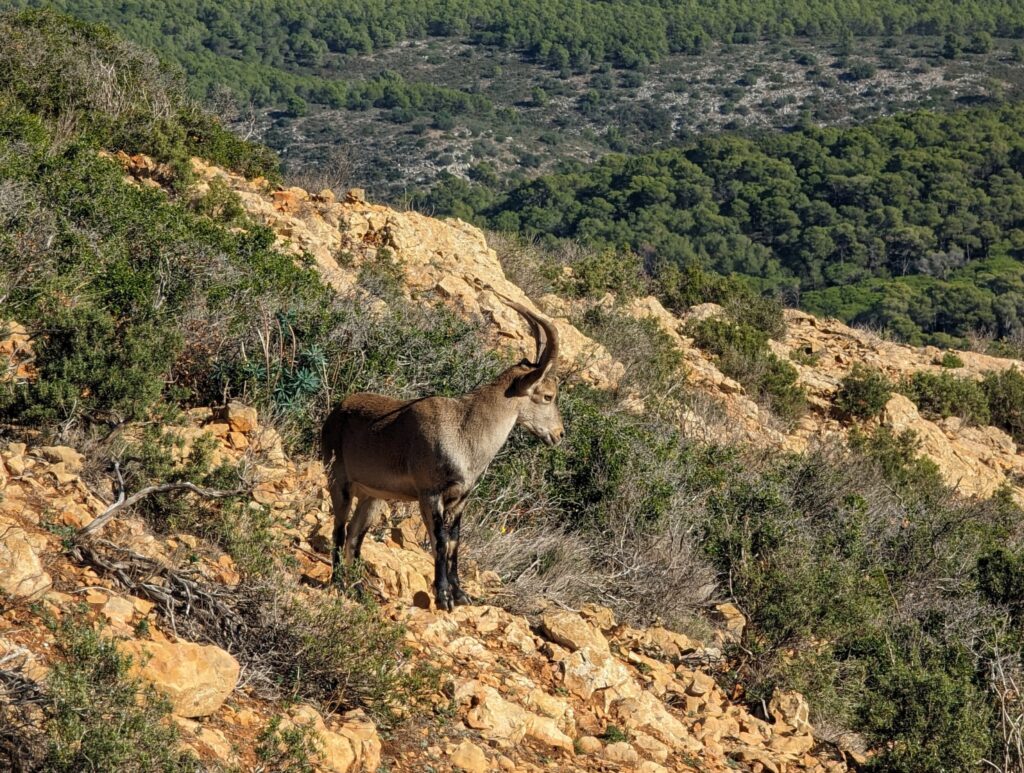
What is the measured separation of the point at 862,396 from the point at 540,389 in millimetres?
11587

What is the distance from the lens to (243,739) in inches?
195

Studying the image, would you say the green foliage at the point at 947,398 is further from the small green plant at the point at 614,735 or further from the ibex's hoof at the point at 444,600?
the small green plant at the point at 614,735

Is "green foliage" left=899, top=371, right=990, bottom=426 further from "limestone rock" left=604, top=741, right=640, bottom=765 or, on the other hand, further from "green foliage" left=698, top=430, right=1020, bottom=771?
"limestone rock" left=604, top=741, right=640, bottom=765

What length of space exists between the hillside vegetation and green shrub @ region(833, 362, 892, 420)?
2.55 m

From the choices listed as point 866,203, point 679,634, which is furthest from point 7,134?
point 866,203

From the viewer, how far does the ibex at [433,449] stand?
23.4 feet

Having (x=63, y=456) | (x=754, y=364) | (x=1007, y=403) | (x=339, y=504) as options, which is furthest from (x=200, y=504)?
(x=1007, y=403)

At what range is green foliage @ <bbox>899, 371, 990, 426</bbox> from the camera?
64.2 ft

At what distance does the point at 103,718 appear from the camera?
168 inches

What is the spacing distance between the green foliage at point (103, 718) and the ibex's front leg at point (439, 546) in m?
2.64

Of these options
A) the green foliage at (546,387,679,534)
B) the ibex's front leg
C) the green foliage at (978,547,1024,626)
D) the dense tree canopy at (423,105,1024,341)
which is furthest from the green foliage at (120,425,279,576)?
the dense tree canopy at (423,105,1024,341)

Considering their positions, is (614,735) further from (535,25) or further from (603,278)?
(535,25)

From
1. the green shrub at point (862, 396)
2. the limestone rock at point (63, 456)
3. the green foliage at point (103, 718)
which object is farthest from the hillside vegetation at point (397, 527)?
the green shrub at point (862, 396)

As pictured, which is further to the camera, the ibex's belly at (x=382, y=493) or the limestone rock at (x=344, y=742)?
the ibex's belly at (x=382, y=493)
